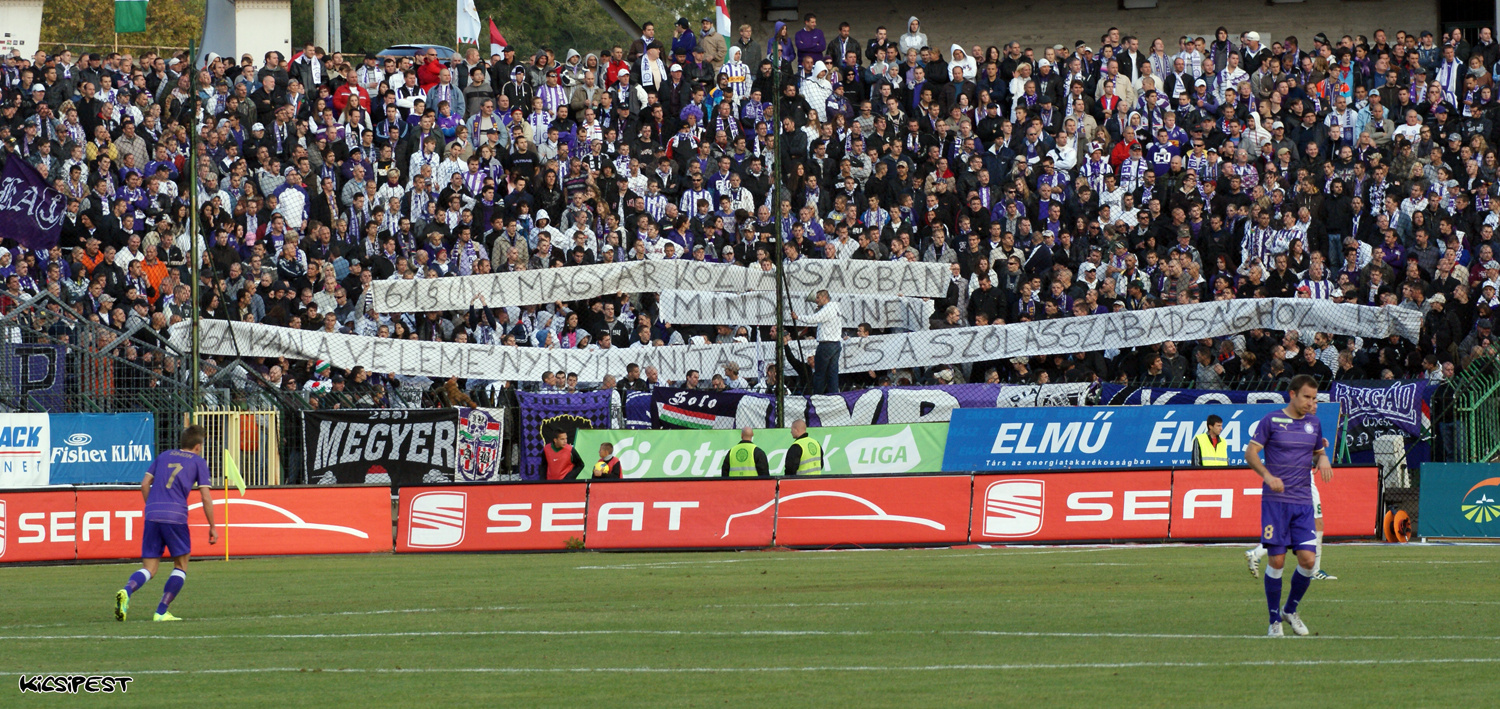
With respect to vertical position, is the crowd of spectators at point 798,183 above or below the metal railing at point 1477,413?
above

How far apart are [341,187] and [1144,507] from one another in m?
16.2

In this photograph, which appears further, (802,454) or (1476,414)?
(1476,414)

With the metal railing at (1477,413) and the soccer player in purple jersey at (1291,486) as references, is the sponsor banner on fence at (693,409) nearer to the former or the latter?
the metal railing at (1477,413)

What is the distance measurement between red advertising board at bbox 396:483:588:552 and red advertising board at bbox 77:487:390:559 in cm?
59

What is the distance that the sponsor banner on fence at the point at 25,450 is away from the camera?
81.8 feet

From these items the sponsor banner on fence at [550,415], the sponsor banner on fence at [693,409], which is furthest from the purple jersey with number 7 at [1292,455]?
the sponsor banner on fence at [550,415]

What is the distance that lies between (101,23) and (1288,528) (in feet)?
223

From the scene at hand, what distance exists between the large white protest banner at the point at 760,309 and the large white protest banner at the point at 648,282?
0.57ft

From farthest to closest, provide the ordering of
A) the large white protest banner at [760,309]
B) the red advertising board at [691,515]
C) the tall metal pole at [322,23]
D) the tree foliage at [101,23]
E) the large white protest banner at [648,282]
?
the tree foliage at [101,23] < the tall metal pole at [322,23] < the large white protest banner at [648,282] < the large white protest banner at [760,309] < the red advertising board at [691,515]

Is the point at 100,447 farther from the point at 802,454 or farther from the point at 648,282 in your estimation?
the point at 802,454

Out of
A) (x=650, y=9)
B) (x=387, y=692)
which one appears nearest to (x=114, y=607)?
(x=387, y=692)

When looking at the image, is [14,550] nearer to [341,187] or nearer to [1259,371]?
[341,187]

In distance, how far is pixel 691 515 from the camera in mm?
22359

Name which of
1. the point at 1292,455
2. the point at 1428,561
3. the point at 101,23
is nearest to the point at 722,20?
the point at 1428,561
